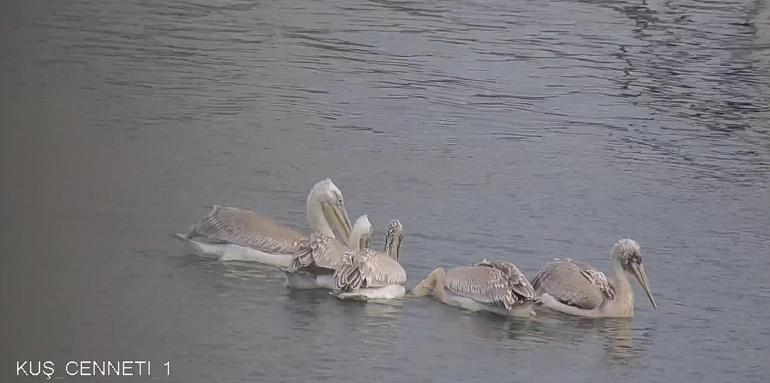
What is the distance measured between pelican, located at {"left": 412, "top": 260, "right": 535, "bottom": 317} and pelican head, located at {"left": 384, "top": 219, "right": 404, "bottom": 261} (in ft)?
1.12

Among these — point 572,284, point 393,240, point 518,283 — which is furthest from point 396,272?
point 572,284

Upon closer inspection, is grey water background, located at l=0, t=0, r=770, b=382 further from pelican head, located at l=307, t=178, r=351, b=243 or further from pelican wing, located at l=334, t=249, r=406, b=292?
pelican head, located at l=307, t=178, r=351, b=243

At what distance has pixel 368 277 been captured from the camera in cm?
974

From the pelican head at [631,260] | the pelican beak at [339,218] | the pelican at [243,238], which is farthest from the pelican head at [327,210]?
the pelican head at [631,260]

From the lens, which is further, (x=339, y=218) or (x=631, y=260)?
(x=339, y=218)

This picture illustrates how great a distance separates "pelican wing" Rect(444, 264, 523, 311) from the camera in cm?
974

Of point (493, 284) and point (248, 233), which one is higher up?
point (248, 233)

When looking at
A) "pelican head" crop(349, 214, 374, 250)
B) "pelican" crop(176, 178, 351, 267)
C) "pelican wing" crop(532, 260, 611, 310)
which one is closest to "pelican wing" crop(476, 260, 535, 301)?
"pelican wing" crop(532, 260, 611, 310)

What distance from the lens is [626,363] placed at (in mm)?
9195

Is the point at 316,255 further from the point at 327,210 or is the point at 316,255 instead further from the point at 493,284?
the point at 493,284

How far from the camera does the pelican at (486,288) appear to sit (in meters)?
9.76

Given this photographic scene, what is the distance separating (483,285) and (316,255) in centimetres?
100

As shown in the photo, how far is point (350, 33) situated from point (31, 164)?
7549 mm

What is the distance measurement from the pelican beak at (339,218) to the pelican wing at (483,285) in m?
1.09
